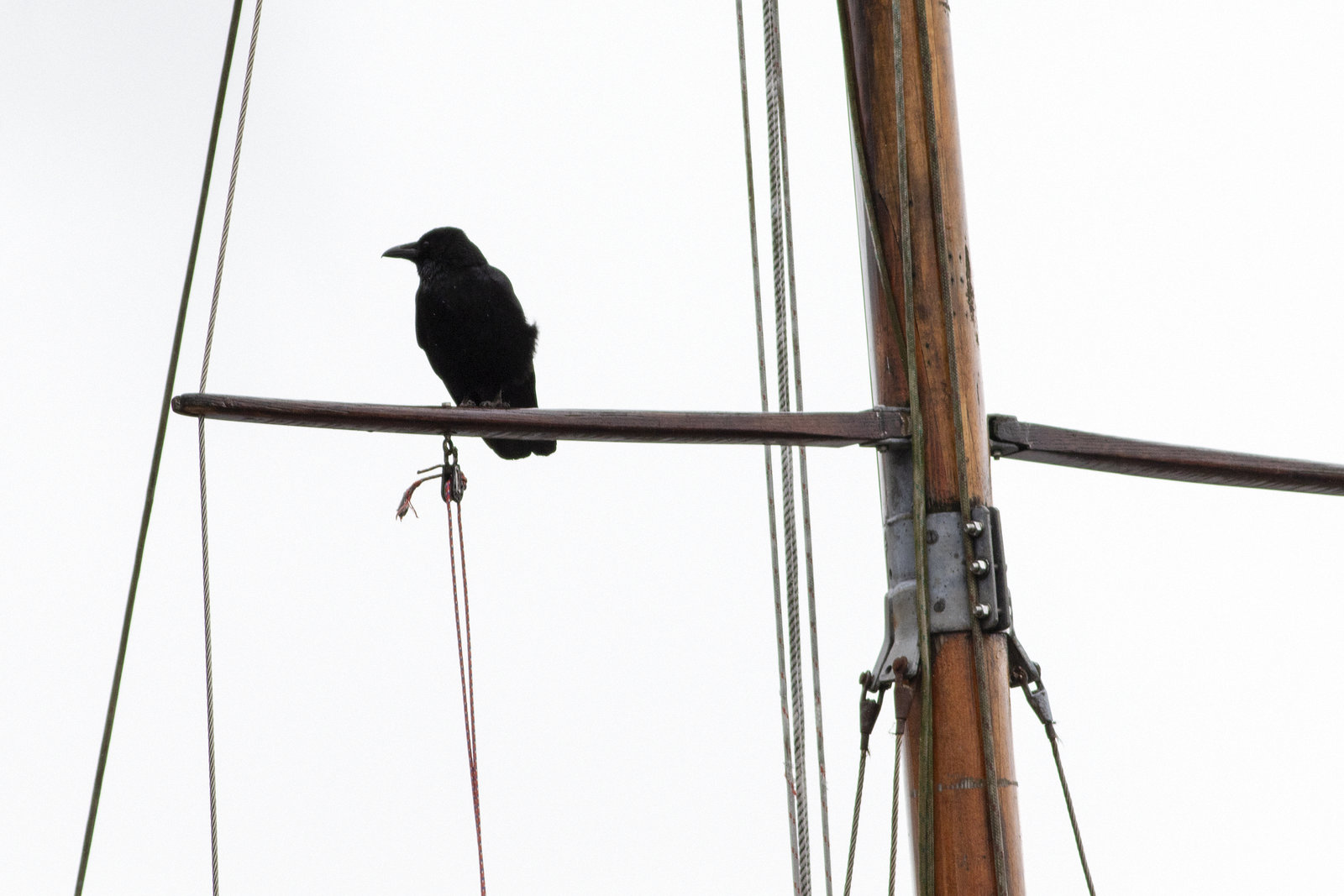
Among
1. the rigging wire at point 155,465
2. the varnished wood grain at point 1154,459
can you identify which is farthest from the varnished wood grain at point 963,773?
the rigging wire at point 155,465

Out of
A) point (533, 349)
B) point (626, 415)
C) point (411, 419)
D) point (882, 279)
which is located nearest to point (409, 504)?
point (411, 419)

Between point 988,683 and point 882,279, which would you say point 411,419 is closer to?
point 882,279

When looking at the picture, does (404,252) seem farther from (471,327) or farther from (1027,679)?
(1027,679)

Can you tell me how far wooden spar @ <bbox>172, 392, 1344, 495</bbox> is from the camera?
9.48ft

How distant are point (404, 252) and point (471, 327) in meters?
0.45

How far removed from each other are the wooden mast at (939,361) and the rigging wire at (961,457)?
10 mm

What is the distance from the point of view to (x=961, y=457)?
2.82 meters

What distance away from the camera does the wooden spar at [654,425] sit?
9.48ft

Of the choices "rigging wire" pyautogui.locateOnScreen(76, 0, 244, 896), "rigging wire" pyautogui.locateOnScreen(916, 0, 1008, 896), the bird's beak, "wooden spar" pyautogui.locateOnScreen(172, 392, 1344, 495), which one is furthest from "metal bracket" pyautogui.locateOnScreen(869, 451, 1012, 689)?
the bird's beak

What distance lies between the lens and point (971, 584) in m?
2.74

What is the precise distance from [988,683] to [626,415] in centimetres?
78

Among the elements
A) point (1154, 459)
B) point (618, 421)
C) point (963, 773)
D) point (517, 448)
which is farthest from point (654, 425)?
point (517, 448)

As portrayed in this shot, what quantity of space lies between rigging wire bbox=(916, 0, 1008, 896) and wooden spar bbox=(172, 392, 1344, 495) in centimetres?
12

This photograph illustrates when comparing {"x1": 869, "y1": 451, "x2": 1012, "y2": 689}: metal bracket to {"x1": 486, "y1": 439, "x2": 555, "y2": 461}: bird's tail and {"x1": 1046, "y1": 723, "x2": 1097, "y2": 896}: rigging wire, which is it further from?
{"x1": 486, "y1": 439, "x2": 555, "y2": 461}: bird's tail
